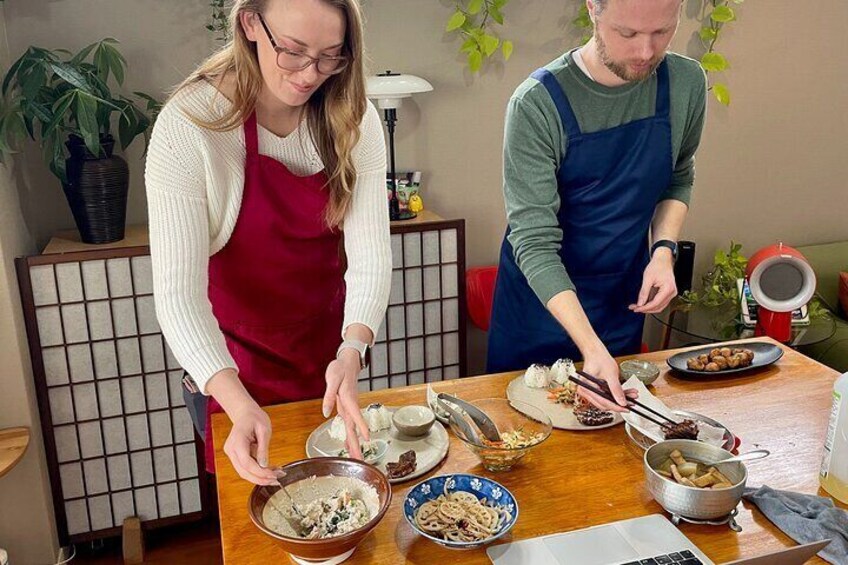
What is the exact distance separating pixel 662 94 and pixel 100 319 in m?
1.85

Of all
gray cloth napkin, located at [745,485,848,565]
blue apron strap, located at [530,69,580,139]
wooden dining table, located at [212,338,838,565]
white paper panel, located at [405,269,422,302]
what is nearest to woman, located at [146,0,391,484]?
wooden dining table, located at [212,338,838,565]

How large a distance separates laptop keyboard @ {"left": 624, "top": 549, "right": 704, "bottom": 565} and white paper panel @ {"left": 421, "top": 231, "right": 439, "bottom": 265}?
181 centimetres

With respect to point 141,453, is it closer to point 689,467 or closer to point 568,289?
point 568,289

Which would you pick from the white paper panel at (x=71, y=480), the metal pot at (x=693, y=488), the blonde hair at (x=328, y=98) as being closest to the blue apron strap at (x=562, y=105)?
the blonde hair at (x=328, y=98)

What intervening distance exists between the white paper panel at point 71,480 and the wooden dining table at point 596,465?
1333mm

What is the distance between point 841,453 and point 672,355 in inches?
22.9

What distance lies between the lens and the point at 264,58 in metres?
1.44

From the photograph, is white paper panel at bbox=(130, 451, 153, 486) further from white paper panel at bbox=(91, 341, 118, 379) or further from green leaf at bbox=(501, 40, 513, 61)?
green leaf at bbox=(501, 40, 513, 61)

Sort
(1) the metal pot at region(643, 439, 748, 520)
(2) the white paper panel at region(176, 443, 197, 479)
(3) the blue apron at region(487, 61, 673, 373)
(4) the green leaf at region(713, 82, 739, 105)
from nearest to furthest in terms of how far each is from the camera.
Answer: (1) the metal pot at region(643, 439, 748, 520) → (3) the blue apron at region(487, 61, 673, 373) → (2) the white paper panel at region(176, 443, 197, 479) → (4) the green leaf at region(713, 82, 739, 105)

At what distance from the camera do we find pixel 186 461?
8.97ft

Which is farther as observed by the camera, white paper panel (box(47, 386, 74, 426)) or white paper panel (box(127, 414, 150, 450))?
white paper panel (box(127, 414, 150, 450))

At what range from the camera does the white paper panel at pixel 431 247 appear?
281 cm

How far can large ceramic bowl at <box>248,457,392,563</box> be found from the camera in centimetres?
107

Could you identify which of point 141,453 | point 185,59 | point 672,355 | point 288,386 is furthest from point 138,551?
point 672,355
